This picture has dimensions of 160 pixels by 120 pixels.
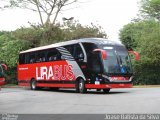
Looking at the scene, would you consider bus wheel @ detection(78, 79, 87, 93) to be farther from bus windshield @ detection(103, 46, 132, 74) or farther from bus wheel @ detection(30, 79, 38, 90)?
bus wheel @ detection(30, 79, 38, 90)

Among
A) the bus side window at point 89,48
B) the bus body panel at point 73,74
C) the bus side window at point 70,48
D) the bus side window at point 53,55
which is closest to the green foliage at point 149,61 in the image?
the bus body panel at point 73,74

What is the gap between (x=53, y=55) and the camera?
31812 mm

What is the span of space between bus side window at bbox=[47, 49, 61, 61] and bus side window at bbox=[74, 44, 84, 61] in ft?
8.36

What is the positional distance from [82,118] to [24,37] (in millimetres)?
34668

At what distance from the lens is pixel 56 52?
31281 mm

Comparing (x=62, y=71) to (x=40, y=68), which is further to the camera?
(x=40, y=68)

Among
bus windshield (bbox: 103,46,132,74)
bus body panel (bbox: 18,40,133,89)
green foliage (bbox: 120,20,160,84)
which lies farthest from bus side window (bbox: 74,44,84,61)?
green foliage (bbox: 120,20,160,84)

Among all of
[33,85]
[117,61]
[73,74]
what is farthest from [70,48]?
[33,85]

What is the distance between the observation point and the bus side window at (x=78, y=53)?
27906mm

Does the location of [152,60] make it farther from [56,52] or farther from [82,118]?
[82,118]

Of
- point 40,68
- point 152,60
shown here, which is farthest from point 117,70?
point 152,60

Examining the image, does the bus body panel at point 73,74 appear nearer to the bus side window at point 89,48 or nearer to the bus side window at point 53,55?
the bus side window at point 89,48

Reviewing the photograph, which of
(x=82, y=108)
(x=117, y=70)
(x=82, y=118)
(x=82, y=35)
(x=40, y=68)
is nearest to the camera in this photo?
(x=82, y=118)

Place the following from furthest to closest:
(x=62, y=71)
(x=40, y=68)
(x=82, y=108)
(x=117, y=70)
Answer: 1. (x=40, y=68)
2. (x=62, y=71)
3. (x=117, y=70)
4. (x=82, y=108)
